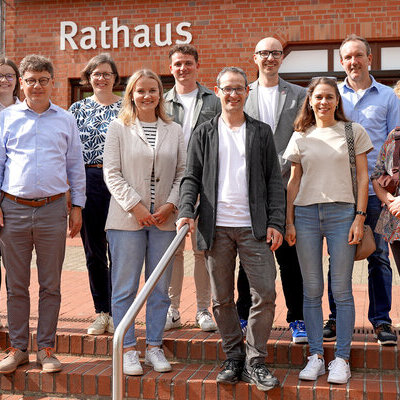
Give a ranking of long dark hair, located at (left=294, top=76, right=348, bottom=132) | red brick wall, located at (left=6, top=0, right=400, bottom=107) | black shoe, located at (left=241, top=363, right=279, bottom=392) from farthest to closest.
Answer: red brick wall, located at (left=6, top=0, right=400, bottom=107), long dark hair, located at (left=294, top=76, right=348, bottom=132), black shoe, located at (left=241, top=363, right=279, bottom=392)

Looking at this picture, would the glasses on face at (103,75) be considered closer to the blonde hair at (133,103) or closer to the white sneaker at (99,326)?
the blonde hair at (133,103)

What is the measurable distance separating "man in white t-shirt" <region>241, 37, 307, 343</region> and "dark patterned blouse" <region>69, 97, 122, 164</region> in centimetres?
109

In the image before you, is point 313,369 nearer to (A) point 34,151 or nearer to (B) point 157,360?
(B) point 157,360

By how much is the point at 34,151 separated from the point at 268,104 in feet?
5.54

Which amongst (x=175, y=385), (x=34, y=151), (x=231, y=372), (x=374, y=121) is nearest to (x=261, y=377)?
(x=231, y=372)

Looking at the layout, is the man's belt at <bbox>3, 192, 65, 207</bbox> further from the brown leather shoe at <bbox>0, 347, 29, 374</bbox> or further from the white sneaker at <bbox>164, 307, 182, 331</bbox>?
the white sneaker at <bbox>164, 307, 182, 331</bbox>

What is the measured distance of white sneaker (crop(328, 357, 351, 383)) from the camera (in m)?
3.93

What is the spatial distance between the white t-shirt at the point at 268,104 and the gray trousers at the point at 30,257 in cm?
155

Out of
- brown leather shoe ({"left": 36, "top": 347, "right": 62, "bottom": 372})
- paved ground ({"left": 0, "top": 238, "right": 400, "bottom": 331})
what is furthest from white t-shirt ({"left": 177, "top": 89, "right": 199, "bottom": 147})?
brown leather shoe ({"left": 36, "top": 347, "right": 62, "bottom": 372})

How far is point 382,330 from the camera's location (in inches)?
173

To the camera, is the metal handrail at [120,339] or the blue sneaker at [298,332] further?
the blue sneaker at [298,332]

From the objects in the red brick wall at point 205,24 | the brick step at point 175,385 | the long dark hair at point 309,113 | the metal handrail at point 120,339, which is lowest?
the brick step at point 175,385

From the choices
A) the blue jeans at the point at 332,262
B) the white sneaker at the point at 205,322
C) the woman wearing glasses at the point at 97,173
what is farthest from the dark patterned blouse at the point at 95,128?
the blue jeans at the point at 332,262

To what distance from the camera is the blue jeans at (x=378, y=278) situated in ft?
14.5
